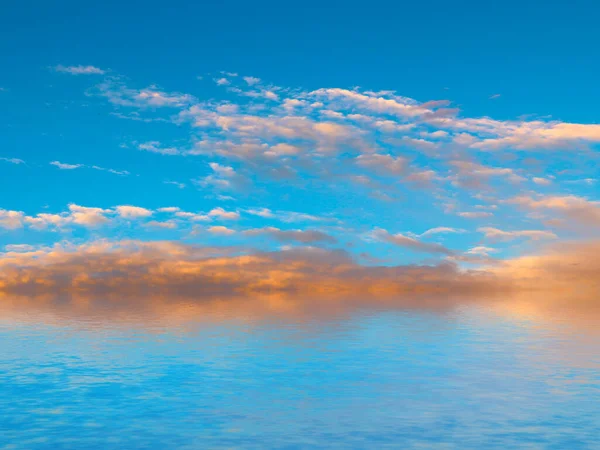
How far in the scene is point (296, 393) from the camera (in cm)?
4144

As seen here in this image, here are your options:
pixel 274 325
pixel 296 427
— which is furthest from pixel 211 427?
pixel 274 325

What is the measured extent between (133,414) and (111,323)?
7252cm

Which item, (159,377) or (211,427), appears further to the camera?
(159,377)

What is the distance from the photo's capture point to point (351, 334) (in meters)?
85.2

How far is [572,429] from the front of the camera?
32.2 meters

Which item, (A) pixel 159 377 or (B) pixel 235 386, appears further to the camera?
(A) pixel 159 377

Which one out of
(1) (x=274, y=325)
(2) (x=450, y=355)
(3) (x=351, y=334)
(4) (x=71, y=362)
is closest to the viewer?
(4) (x=71, y=362)

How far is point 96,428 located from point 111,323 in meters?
75.0

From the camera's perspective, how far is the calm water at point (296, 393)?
101 feet

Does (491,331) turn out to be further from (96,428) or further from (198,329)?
(96,428)

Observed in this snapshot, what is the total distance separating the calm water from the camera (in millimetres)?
30781

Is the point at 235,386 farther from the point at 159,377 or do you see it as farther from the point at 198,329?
the point at 198,329

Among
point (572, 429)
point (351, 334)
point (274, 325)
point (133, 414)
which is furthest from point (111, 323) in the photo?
point (572, 429)

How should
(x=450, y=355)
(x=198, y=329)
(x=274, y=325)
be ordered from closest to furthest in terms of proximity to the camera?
(x=450, y=355)
(x=198, y=329)
(x=274, y=325)
